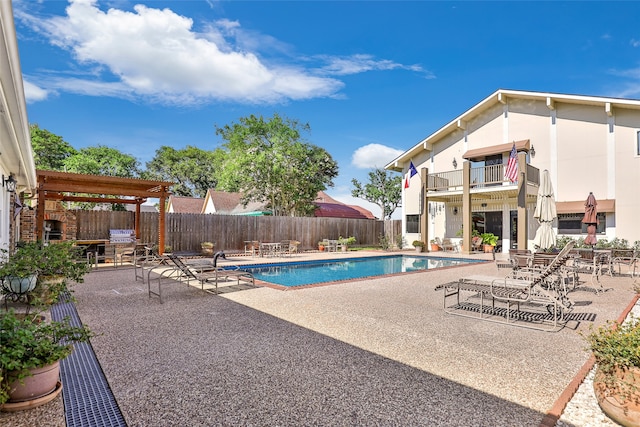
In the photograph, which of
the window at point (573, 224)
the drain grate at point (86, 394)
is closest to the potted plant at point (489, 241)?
the window at point (573, 224)

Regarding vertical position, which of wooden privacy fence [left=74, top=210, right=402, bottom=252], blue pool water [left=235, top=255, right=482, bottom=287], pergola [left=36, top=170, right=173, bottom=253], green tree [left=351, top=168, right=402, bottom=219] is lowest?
blue pool water [left=235, top=255, right=482, bottom=287]

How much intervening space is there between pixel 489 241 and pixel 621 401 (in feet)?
59.6

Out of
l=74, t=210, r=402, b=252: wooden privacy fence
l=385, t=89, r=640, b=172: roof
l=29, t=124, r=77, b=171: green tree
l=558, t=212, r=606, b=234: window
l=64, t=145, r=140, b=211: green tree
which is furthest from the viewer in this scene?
l=29, t=124, r=77, b=171: green tree

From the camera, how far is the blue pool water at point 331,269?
37.1ft

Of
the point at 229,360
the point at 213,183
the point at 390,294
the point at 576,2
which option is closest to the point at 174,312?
the point at 229,360

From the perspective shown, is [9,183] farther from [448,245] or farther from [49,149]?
[49,149]

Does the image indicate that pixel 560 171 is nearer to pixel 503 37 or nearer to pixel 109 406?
pixel 503 37

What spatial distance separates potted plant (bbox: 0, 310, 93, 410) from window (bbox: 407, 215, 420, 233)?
69.7 feet

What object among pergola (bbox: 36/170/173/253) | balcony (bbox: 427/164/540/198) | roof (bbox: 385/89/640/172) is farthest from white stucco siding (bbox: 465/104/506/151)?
pergola (bbox: 36/170/173/253)

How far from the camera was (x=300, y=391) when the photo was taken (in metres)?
3.22

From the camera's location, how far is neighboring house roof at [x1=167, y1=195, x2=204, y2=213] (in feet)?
116

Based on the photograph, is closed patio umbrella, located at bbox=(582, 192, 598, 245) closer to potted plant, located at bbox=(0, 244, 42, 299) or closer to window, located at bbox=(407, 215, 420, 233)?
window, located at bbox=(407, 215, 420, 233)

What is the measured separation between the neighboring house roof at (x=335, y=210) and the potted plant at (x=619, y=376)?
1145 inches

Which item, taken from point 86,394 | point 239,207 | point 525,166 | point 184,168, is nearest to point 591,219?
point 525,166
